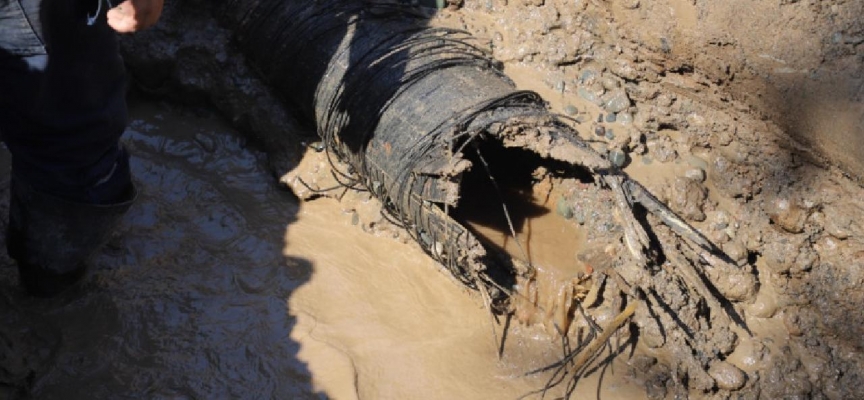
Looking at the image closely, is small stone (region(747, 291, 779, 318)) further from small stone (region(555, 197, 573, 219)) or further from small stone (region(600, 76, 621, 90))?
small stone (region(600, 76, 621, 90))

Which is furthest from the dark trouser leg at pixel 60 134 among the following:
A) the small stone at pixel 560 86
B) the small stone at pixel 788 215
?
the small stone at pixel 788 215

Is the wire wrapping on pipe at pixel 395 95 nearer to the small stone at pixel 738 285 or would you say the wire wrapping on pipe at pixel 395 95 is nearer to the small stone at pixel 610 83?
the small stone at pixel 610 83

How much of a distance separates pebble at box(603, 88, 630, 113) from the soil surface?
12 millimetres

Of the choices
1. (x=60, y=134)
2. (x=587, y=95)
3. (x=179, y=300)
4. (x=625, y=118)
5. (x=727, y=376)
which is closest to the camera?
(x=60, y=134)

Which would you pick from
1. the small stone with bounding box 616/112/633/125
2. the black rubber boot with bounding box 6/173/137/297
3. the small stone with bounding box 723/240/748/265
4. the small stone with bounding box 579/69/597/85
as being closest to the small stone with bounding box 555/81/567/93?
the small stone with bounding box 579/69/597/85

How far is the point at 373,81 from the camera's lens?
161 inches

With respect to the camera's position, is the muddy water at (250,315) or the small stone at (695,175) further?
the small stone at (695,175)

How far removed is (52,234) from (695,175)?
3.14 metres

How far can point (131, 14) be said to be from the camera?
2854 mm

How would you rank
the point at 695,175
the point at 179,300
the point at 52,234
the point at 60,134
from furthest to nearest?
1. the point at 695,175
2. the point at 179,300
3. the point at 52,234
4. the point at 60,134

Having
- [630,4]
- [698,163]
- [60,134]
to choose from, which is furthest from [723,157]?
[60,134]

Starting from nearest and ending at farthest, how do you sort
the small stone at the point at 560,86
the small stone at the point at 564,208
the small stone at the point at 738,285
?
the small stone at the point at 738,285 < the small stone at the point at 564,208 < the small stone at the point at 560,86

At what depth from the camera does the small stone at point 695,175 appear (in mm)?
4242

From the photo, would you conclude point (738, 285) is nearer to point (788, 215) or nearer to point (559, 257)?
point (788, 215)
